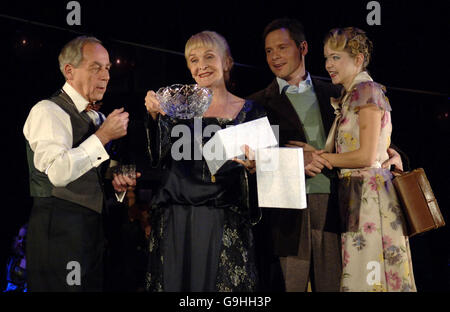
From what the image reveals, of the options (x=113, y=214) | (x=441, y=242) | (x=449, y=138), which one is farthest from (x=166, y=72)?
(x=441, y=242)

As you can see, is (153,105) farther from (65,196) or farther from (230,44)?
(230,44)

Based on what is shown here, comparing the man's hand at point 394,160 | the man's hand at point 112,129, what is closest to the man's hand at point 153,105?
the man's hand at point 112,129

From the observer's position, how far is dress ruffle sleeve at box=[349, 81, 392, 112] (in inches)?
91.7

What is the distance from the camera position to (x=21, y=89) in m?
4.34

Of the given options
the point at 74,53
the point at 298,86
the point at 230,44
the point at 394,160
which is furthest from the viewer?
the point at 230,44

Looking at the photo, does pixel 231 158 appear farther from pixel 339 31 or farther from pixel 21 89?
pixel 21 89

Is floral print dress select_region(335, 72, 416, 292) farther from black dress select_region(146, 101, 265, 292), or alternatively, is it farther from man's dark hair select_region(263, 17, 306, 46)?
man's dark hair select_region(263, 17, 306, 46)

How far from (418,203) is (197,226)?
1.04 meters

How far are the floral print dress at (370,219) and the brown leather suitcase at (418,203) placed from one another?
0.17 ft

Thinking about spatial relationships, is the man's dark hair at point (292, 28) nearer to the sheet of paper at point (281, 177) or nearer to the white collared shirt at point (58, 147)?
the sheet of paper at point (281, 177)

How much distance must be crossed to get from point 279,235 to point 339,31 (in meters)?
1.12

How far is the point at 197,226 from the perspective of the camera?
2314 millimetres

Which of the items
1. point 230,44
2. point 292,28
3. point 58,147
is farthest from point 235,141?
point 230,44

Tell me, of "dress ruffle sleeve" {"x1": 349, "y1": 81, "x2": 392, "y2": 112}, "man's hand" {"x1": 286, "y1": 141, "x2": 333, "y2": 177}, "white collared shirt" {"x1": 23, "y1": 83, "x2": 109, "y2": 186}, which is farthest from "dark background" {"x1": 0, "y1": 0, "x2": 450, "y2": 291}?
"man's hand" {"x1": 286, "y1": 141, "x2": 333, "y2": 177}
